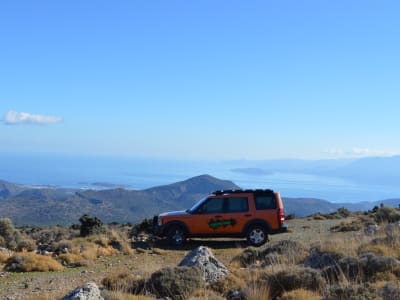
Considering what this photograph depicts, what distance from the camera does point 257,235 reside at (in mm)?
16750

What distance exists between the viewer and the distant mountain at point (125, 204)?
268 ft

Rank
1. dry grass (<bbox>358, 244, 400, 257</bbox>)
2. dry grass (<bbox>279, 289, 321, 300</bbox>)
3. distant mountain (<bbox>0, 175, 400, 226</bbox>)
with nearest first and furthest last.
A: dry grass (<bbox>279, 289, 321, 300</bbox>) → dry grass (<bbox>358, 244, 400, 257</bbox>) → distant mountain (<bbox>0, 175, 400, 226</bbox>)

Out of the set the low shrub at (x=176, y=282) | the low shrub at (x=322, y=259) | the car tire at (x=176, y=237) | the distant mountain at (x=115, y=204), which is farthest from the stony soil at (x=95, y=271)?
the distant mountain at (x=115, y=204)

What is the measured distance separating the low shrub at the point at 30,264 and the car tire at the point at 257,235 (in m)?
6.38

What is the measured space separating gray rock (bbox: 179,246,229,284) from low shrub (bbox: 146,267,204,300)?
340mm

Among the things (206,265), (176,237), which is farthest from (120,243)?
(206,265)

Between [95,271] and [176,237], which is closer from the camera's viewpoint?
[95,271]

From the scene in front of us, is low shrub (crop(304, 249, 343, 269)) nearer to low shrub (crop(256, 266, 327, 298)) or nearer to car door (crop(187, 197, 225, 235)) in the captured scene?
low shrub (crop(256, 266, 327, 298))

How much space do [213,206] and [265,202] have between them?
1755mm

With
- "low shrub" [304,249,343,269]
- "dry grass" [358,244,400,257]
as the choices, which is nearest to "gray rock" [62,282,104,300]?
"low shrub" [304,249,343,269]

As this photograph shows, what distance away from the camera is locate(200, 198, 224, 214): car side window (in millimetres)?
16969

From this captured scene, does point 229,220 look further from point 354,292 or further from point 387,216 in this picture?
point 387,216

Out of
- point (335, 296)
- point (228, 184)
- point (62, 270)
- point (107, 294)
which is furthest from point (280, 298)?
point (228, 184)

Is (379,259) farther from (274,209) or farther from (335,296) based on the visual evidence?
(274,209)
